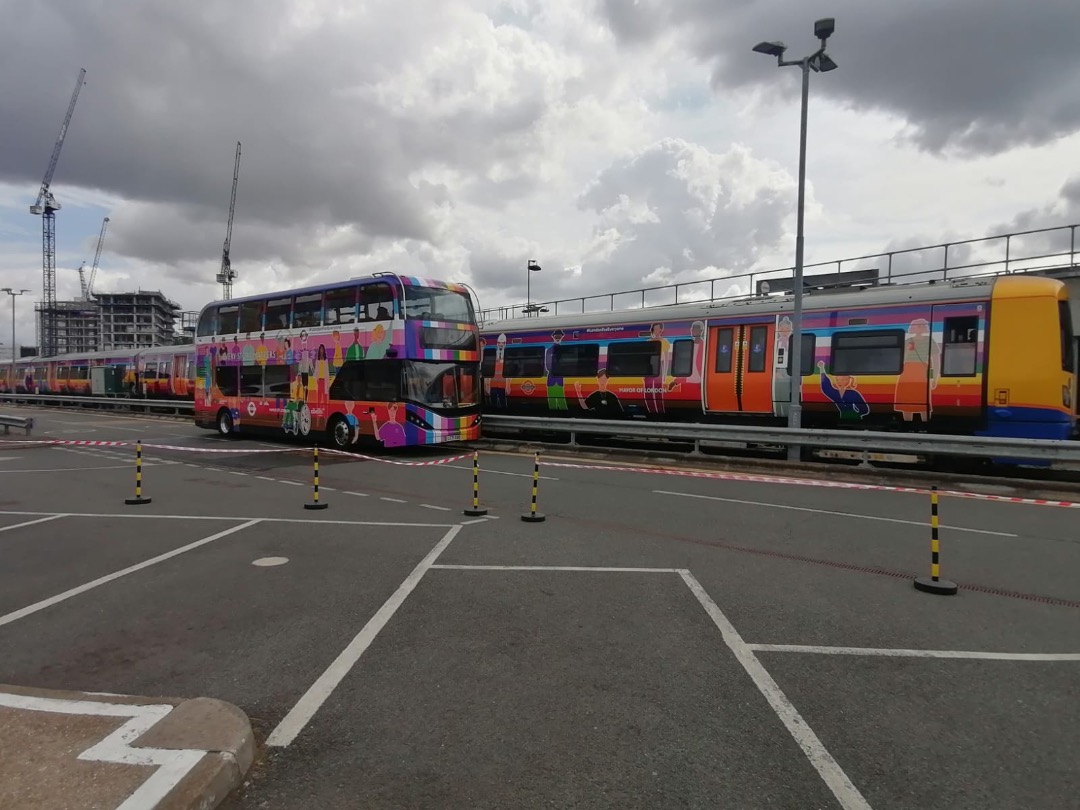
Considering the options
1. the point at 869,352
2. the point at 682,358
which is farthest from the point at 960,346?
the point at 682,358

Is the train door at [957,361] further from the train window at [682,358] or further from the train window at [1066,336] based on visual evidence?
the train window at [682,358]

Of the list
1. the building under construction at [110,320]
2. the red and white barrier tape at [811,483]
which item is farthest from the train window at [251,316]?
the building under construction at [110,320]

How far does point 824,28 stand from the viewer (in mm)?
13734

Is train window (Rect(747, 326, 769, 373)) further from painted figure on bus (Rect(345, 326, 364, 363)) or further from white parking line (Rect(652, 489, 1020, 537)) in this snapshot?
painted figure on bus (Rect(345, 326, 364, 363))

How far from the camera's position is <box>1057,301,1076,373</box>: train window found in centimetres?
1244

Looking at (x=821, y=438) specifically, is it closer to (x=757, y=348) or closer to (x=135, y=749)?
(x=757, y=348)

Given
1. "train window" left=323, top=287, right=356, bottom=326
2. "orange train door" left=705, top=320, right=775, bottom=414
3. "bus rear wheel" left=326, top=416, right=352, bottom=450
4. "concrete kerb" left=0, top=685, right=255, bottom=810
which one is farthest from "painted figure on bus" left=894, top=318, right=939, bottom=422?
"concrete kerb" left=0, top=685, right=255, bottom=810

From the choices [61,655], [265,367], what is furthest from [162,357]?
[61,655]

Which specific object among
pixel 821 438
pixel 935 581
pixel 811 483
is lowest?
pixel 811 483

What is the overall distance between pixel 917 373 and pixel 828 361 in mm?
1872

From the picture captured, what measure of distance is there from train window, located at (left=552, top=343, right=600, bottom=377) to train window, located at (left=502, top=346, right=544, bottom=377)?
24.2 inches

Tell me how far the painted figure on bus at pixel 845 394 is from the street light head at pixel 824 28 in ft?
22.5

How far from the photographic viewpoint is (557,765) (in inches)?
128

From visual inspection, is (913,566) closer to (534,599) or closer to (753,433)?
(534,599)
